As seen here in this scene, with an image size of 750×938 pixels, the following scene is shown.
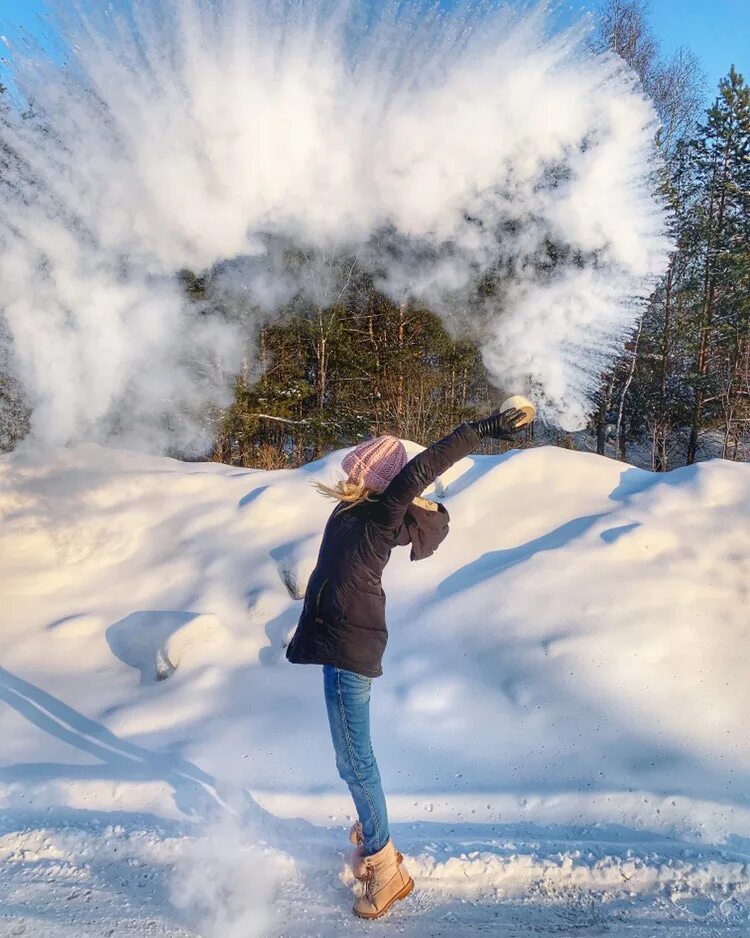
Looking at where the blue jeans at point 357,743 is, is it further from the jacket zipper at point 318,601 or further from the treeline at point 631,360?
the treeline at point 631,360

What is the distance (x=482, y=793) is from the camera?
10.2ft

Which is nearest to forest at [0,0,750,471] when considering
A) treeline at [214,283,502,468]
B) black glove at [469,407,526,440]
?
treeline at [214,283,502,468]

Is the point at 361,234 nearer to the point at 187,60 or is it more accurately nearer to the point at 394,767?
the point at 187,60

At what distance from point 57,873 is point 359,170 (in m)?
4.15

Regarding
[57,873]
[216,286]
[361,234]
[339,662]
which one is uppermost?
[361,234]

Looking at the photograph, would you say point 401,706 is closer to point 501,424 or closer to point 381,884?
point 381,884

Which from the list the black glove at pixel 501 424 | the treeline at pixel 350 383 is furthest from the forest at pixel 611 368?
the black glove at pixel 501 424

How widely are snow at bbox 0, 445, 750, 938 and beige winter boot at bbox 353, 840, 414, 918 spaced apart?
6 centimetres

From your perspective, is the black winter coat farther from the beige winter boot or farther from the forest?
the forest

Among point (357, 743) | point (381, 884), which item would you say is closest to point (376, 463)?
point (357, 743)

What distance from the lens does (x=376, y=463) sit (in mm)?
2453

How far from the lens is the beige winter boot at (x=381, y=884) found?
7.76 ft

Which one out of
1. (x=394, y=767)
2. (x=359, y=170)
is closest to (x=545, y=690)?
(x=394, y=767)

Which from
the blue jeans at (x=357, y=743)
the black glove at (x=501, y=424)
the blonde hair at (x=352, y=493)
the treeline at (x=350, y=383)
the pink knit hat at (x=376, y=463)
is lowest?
the blue jeans at (x=357, y=743)
